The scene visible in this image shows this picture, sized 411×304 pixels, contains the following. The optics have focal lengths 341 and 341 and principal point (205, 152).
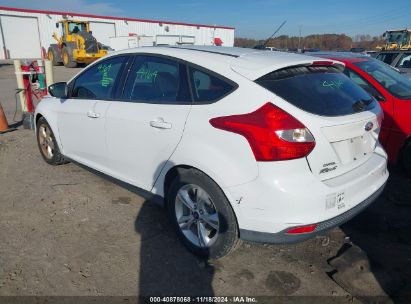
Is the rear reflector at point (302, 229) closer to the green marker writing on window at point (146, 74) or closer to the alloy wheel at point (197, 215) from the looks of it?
the alloy wheel at point (197, 215)

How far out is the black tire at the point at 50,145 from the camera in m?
4.69

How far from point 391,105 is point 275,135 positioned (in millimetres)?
2980

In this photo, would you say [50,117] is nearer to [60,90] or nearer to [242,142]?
[60,90]

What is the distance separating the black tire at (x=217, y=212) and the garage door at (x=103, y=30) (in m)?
39.2

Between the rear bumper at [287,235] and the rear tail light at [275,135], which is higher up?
the rear tail light at [275,135]

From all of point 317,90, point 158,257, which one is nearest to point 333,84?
point 317,90

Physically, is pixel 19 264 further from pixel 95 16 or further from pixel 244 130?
pixel 95 16

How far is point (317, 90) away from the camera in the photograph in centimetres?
265

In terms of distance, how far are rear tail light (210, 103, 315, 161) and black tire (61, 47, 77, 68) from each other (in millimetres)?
23934

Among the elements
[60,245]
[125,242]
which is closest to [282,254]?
[125,242]

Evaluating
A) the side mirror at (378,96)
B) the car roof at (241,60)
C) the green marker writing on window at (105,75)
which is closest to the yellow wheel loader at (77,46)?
the green marker writing on window at (105,75)

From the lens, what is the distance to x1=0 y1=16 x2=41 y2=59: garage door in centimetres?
3362

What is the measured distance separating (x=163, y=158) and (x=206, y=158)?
53cm

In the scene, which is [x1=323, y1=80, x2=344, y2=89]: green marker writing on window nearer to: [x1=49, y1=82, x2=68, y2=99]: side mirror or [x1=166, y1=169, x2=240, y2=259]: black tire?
[x1=166, y1=169, x2=240, y2=259]: black tire
